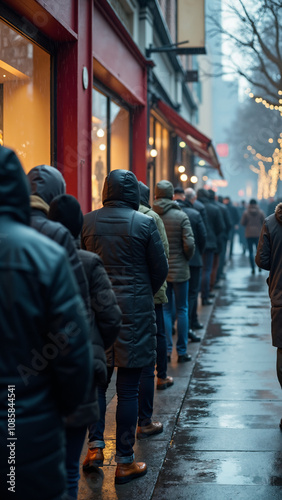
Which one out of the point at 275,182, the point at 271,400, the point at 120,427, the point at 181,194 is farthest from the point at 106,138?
the point at 275,182

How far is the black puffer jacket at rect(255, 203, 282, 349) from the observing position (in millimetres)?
6070

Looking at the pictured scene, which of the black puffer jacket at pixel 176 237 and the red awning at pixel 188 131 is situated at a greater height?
the red awning at pixel 188 131

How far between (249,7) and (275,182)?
117 feet

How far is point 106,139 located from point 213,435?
241 inches

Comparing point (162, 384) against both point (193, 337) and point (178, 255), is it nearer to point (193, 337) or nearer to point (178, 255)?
point (178, 255)

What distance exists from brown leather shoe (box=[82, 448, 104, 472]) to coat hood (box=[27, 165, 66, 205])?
214cm

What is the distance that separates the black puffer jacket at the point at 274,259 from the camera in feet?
19.9

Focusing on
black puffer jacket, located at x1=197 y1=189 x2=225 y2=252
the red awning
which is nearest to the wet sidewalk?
black puffer jacket, located at x1=197 y1=189 x2=225 y2=252

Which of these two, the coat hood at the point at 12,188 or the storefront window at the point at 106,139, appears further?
the storefront window at the point at 106,139

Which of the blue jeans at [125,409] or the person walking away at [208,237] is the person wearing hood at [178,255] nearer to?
the blue jeans at [125,409]

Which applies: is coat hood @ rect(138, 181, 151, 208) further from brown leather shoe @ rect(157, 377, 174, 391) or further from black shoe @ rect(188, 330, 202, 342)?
black shoe @ rect(188, 330, 202, 342)

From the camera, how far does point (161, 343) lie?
679 centimetres

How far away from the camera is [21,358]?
7.62 ft

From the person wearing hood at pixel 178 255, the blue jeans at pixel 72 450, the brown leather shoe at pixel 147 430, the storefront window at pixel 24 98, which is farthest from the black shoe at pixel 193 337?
the blue jeans at pixel 72 450
